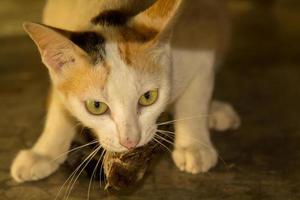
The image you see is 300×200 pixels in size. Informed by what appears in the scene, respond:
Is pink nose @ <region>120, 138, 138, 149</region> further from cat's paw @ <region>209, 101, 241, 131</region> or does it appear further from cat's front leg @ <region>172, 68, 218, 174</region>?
cat's paw @ <region>209, 101, 241, 131</region>

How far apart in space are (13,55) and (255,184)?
191 cm

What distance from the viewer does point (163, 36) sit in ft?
5.41

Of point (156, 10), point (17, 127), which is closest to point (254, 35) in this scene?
point (17, 127)

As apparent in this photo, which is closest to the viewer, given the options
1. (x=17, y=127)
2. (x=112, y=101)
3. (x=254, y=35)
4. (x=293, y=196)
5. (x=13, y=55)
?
(x=112, y=101)

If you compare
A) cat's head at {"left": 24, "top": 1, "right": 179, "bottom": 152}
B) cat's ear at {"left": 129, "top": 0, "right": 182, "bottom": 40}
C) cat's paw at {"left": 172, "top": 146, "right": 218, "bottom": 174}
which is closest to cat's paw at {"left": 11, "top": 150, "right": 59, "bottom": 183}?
cat's head at {"left": 24, "top": 1, "right": 179, "bottom": 152}

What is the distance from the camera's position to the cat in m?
1.55

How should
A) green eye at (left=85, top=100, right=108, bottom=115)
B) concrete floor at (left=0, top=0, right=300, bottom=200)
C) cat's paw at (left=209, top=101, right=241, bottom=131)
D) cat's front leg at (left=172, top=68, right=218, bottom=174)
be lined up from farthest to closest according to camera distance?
Result: cat's paw at (left=209, top=101, right=241, bottom=131), cat's front leg at (left=172, top=68, right=218, bottom=174), concrete floor at (left=0, top=0, right=300, bottom=200), green eye at (left=85, top=100, right=108, bottom=115)

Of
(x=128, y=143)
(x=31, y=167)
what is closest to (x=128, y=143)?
(x=128, y=143)

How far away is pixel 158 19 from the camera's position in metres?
1.63

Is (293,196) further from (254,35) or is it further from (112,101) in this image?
(254,35)

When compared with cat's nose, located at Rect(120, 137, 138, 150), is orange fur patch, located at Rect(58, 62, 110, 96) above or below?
above

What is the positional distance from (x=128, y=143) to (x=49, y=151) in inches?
19.9

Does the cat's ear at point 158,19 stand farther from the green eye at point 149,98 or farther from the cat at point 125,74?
the green eye at point 149,98

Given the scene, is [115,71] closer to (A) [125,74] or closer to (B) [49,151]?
(A) [125,74]
